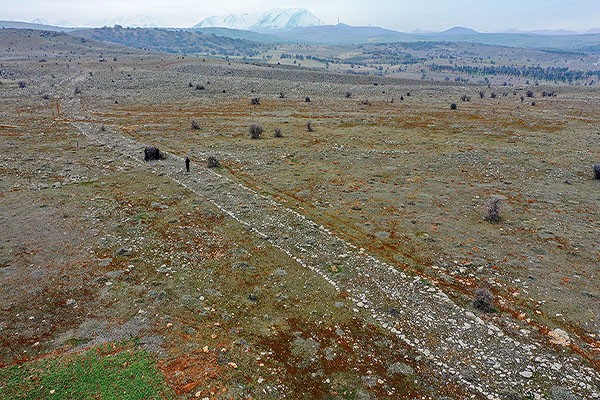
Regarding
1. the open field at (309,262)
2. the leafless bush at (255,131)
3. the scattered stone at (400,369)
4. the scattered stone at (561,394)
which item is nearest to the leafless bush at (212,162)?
the open field at (309,262)

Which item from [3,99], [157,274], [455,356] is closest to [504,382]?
[455,356]

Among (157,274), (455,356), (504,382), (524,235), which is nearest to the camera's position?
(504,382)

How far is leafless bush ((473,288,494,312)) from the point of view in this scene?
13.0 m

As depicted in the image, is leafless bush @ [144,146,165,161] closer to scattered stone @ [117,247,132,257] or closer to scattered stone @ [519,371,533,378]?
scattered stone @ [117,247,132,257]

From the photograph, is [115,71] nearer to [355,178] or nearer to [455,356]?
[355,178]

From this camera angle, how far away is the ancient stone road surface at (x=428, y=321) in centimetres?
1037

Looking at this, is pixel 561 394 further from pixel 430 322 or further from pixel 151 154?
pixel 151 154

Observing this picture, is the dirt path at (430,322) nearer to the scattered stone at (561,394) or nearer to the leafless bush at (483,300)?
the scattered stone at (561,394)

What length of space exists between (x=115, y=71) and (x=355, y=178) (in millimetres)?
86282

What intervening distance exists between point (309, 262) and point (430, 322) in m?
5.37

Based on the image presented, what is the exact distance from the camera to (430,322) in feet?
41.1

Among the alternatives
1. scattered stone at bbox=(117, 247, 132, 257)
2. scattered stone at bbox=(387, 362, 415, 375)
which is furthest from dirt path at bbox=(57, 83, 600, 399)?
scattered stone at bbox=(117, 247, 132, 257)

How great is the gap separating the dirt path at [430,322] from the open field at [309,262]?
0.06 m

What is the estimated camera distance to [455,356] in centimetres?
1117
